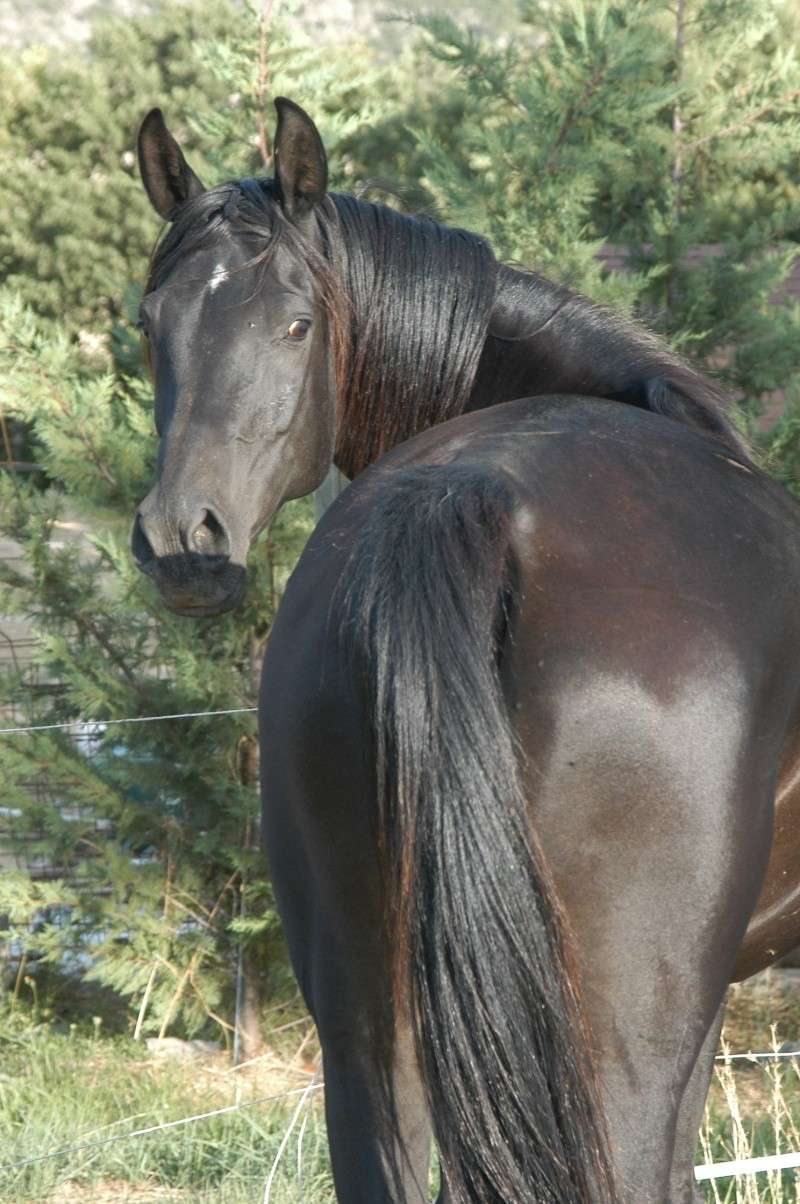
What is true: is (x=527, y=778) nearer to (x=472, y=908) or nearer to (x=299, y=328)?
(x=472, y=908)

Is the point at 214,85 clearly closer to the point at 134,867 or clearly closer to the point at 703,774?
the point at 134,867

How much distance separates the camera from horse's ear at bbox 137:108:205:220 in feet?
8.23

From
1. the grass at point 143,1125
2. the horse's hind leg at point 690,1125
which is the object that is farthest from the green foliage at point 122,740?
the horse's hind leg at point 690,1125

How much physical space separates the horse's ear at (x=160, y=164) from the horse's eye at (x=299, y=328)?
45 centimetres

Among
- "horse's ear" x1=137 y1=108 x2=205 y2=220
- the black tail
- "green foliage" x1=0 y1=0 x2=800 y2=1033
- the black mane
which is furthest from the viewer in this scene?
Result: "green foliage" x1=0 y1=0 x2=800 y2=1033

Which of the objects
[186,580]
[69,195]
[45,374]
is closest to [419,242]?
[186,580]

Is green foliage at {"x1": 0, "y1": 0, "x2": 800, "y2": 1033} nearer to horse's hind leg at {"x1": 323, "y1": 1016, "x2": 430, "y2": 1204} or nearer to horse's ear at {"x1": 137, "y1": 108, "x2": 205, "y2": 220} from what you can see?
horse's ear at {"x1": 137, "y1": 108, "x2": 205, "y2": 220}

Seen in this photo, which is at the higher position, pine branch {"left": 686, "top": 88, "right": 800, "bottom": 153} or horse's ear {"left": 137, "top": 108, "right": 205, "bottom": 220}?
pine branch {"left": 686, "top": 88, "right": 800, "bottom": 153}

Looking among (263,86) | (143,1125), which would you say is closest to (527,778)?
(143,1125)

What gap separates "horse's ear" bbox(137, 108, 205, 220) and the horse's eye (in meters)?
0.45

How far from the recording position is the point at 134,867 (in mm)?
5652

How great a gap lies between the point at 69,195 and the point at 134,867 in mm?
19148

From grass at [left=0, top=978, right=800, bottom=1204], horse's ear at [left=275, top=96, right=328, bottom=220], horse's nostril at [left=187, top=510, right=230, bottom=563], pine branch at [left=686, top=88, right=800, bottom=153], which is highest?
pine branch at [left=686, top=88, right=800, bottom=153]

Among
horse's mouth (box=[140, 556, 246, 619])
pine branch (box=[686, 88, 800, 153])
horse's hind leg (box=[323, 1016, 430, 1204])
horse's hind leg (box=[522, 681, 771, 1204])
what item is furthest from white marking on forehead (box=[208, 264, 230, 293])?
pine branch (box=[686, 88, 800, 153])
